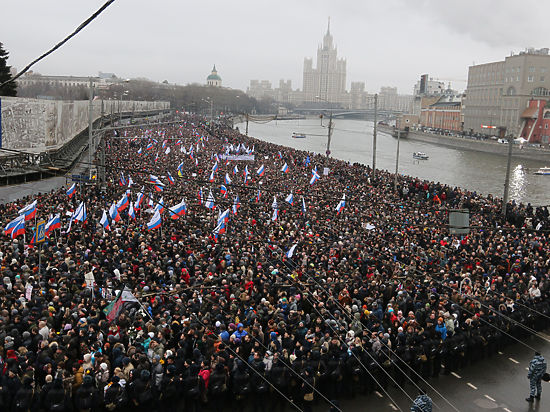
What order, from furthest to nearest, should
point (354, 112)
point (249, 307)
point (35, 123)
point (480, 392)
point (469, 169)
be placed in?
point (354, 112)
point (469, 169)
point (35, 123)
point (249, 307)
point (480, 392)

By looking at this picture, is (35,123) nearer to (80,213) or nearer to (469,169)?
(80,213)

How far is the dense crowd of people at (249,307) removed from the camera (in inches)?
312

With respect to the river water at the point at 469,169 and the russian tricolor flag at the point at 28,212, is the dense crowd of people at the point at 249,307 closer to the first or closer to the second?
the russian tricolor flag at the point at 28,212

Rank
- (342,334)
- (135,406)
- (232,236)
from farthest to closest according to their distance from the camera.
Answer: (232,236) < (342,334) < (135,406)

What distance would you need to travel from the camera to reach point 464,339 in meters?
9.91

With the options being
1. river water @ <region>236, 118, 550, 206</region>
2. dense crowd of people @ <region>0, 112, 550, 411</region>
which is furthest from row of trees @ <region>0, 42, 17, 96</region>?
river water @ <region>236, 118, 550, 206</region>

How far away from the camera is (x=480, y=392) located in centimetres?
919

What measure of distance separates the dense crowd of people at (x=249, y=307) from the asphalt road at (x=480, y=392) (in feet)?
0.67

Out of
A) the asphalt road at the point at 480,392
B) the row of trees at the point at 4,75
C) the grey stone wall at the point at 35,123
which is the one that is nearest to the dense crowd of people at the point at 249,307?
the asphalt road at the point at 480,392

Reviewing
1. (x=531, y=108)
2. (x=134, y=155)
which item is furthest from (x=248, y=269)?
(x=531, y=108)

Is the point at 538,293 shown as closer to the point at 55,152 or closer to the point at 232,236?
the point at 232,236

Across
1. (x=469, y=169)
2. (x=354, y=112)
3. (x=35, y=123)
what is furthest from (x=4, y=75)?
(x=354, y=112)

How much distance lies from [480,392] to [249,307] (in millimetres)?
4301

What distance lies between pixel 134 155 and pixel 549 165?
46291mm
